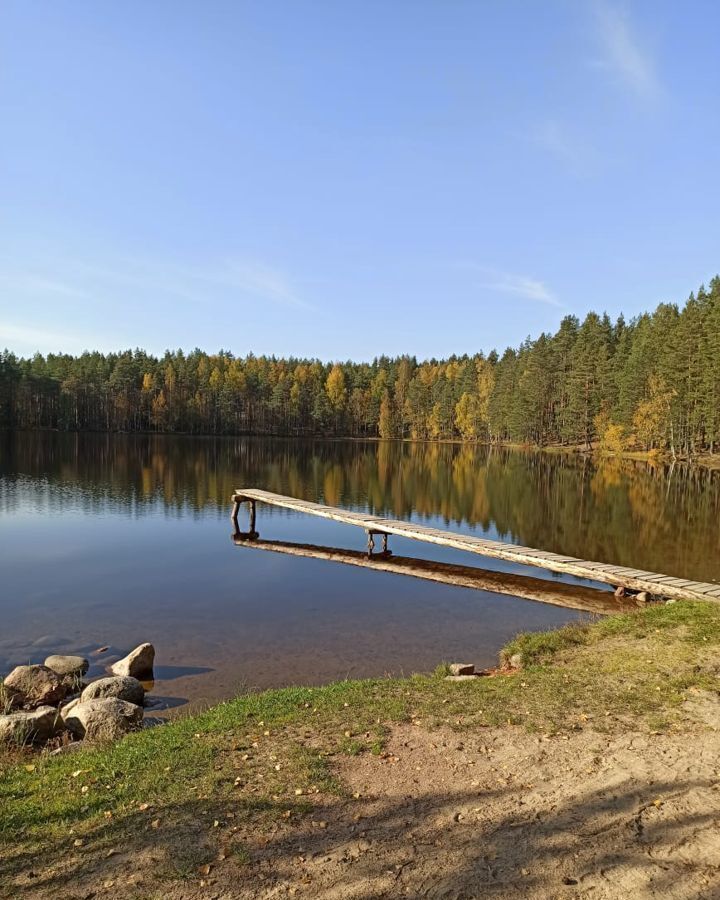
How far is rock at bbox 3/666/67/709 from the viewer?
1209 centimetres

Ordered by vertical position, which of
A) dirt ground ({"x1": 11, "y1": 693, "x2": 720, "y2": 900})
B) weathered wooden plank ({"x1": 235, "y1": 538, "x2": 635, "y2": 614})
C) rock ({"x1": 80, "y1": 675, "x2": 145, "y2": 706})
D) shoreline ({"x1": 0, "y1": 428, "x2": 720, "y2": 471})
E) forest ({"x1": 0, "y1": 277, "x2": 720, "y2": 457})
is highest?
forest ({"x1": 0, "y1": 277, "x2": 720, "y2": 457})

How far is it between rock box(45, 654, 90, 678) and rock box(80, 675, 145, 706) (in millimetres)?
1579

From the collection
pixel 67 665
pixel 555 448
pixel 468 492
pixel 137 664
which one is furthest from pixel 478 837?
pixel 555 448

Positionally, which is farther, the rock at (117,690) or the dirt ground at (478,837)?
the rock at (117,690)

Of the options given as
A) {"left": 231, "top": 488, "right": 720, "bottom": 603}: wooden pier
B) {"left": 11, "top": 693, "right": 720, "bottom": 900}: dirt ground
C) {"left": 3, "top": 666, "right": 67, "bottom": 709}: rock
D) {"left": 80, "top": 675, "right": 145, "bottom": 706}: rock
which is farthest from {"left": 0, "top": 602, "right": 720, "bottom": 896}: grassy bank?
{"left": 231, "top": 488, "right": 720, "bottom": 603}: wooden pier

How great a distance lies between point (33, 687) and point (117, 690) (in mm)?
1896

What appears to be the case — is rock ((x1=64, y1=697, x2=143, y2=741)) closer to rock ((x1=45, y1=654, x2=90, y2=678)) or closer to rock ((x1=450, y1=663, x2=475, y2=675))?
rock ((x1=45, y1=654, x2=90, y2=678))

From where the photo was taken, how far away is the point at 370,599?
20219 mm

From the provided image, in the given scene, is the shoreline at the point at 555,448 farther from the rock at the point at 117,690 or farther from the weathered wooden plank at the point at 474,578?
the rock at the point at 117,690

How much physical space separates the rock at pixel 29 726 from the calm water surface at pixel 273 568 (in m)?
2.38

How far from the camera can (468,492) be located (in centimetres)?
4781

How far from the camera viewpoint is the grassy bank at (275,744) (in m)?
6.21

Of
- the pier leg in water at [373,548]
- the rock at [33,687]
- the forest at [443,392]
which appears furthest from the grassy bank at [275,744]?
the forest at [443,392]

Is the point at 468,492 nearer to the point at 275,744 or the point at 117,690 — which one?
the point at 117,690
